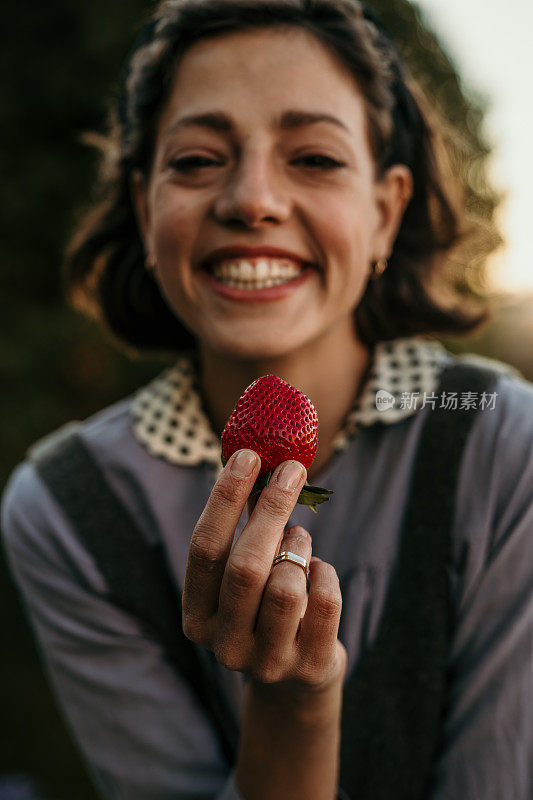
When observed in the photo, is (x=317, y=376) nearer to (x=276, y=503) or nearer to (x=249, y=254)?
(x=249, y=254)

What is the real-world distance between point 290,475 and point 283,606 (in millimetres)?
120

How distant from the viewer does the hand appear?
58 cm

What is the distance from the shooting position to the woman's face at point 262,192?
2.81 feet

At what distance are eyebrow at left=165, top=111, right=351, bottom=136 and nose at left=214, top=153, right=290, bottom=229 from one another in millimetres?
47

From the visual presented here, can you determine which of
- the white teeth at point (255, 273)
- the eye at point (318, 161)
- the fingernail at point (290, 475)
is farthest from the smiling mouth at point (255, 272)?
the fingernail at point (290, 475)

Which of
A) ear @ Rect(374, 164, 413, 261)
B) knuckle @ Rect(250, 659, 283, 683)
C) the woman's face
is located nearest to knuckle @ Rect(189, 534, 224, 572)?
knuckle @ Rect(250, 659, 283, 683)

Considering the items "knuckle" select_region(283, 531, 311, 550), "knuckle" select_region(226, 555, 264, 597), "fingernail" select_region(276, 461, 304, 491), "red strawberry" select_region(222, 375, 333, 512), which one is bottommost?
"knuckle" select_region(226, 555, 264, 597)

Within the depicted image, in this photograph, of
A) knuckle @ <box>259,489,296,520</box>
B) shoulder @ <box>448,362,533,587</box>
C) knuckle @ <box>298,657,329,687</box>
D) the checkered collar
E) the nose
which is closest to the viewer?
knuckle @ <box>259,489,296,520</box>

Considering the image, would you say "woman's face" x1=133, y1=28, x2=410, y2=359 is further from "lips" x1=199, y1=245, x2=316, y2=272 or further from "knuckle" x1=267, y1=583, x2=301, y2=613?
"knuckle" x1=267, y1=583, x2=301, y2=613

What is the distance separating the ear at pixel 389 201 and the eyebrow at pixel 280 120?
0.18 m

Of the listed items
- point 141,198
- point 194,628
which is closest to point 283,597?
point 194,628

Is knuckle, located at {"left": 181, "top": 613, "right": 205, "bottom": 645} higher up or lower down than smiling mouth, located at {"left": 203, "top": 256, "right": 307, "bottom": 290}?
lower down

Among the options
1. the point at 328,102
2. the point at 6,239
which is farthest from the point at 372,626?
the point at 6,239

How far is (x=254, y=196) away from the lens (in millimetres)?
834
